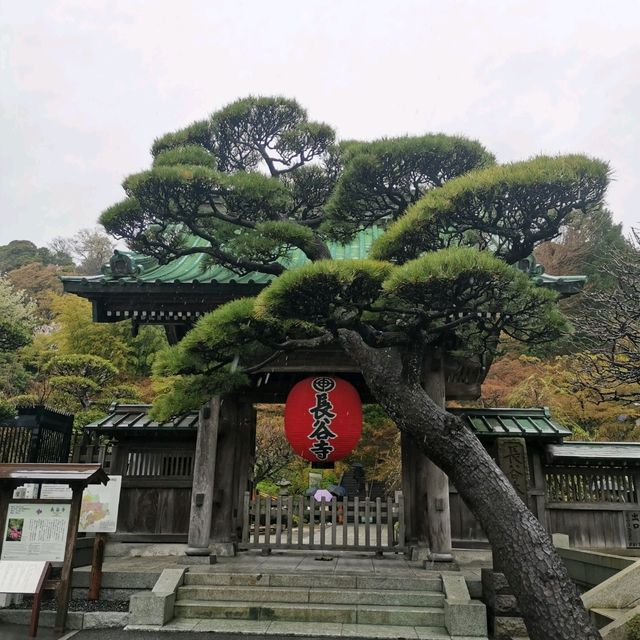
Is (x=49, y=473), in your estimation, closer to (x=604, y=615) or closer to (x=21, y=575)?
(x=21, y=575)

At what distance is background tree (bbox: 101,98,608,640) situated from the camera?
5.45 meters

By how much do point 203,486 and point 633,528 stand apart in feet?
26.1

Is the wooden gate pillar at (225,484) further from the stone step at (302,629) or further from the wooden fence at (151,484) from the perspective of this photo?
the stone step at (302,629)

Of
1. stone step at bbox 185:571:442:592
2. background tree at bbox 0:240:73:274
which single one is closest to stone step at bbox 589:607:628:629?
stone step at bbox 185:571:442:592

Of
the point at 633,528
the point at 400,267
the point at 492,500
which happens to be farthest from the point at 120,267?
the point at 633,528

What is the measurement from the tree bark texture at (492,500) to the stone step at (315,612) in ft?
A: 5.90

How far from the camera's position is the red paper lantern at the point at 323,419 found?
7.96 m

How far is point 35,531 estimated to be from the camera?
279 inches

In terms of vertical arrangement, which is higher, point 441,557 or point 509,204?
point 509,204

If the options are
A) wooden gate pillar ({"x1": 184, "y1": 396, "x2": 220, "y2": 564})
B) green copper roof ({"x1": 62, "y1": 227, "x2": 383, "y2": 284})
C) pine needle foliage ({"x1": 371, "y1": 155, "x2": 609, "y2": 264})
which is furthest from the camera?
green copper roof ({"x1": 62, "y1": 227, "x2": 383, "y2": 284})

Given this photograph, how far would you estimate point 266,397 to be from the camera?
416 inches

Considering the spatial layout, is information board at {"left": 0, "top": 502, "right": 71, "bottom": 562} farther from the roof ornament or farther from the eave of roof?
the roof ornament

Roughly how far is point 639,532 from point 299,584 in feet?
22.0

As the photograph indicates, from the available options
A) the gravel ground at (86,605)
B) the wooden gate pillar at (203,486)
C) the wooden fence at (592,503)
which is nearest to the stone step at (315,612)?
the gravel ground at (86,605)
